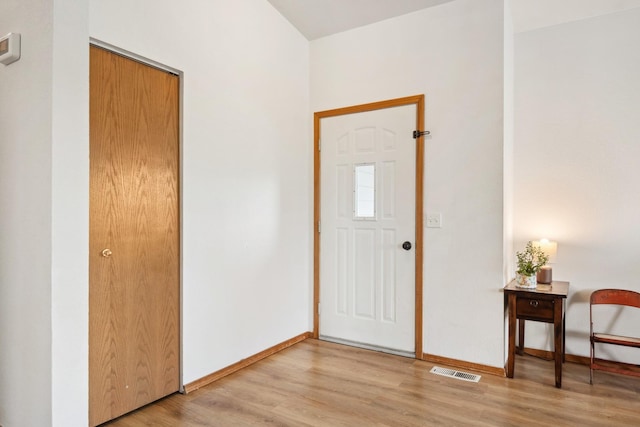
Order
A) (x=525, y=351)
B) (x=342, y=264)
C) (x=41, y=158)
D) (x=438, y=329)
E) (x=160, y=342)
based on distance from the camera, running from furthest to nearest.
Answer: (x=342, y=264) → (x=525, y=351) → (x=438, y=329) → (x=160, y=342) → (x=41, y=158)

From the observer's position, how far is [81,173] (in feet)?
6.01

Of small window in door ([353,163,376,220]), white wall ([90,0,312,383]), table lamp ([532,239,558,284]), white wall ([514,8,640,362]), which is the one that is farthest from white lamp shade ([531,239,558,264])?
white wall ([90,0,312,383])

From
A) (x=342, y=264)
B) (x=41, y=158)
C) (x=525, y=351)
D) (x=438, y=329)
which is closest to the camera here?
(x=41, y=158)

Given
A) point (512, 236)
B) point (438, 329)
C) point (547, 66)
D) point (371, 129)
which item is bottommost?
point (438, 329)

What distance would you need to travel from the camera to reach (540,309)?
287 centimetres

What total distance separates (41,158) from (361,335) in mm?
2841

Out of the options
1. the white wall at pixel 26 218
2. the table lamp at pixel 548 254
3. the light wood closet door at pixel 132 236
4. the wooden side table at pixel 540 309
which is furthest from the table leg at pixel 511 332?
the white wall at pixel 26 218

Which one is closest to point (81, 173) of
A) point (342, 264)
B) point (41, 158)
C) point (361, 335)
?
point (41, 158)

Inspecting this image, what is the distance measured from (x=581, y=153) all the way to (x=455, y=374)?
6.93 feet

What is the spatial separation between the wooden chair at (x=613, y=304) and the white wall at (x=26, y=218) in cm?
342

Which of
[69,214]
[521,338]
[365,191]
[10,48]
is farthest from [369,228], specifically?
[10,48]

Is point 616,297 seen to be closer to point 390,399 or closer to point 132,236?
point 390,399

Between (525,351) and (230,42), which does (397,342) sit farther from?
(230,42)

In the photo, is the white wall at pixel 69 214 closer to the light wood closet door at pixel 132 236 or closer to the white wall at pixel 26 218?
the white wall at pixel 26 218
